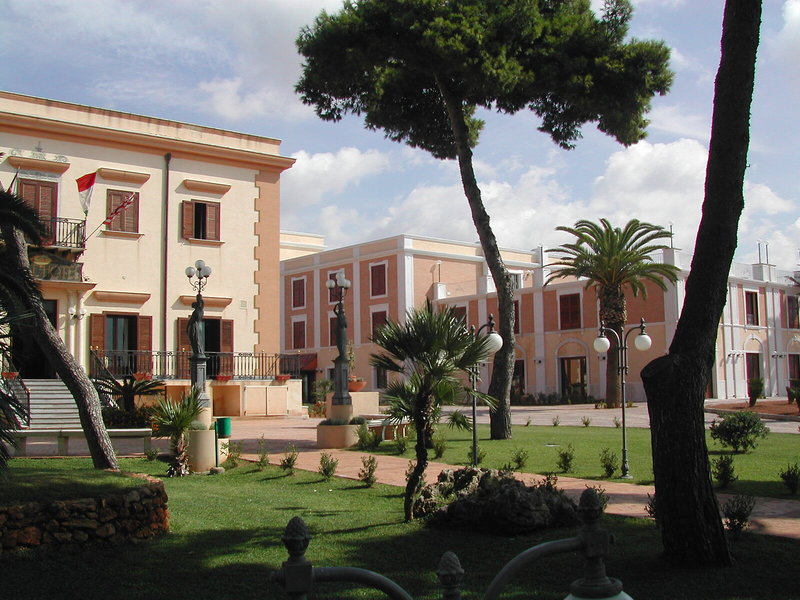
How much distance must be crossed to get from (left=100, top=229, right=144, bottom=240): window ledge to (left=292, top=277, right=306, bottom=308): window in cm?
2852

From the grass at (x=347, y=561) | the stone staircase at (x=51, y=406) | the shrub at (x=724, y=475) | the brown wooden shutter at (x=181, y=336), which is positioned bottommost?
the grass at (x=347, y=561)

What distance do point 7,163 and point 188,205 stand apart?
5.63 meters

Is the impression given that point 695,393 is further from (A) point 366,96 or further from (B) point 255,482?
(A) point 366,96

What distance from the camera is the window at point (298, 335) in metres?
55.1

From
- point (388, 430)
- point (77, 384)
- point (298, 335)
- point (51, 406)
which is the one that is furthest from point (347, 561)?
point (298, 335)

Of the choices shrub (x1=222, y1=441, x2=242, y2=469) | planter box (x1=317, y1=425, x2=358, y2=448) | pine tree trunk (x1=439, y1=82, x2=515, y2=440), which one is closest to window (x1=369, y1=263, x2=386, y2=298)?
pine tree trunk (x1=439, y1=82, x2=515, y2=440)

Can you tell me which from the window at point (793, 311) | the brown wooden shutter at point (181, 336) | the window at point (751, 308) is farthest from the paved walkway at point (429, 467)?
the window at point (793, 311)

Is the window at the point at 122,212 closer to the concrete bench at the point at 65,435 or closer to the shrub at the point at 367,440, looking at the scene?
the concrete bench at the point at 65,435

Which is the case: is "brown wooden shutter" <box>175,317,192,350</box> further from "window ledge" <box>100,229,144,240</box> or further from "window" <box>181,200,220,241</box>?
"window ledge" <box>100,229,144,240</box>

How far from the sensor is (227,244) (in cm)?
2800

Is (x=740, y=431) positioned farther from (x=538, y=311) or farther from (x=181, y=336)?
(x=538, y=311)

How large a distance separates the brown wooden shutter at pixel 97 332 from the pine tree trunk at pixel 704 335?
21442 millimetres

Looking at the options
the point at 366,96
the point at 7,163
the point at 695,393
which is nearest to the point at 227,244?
the point at 7,163

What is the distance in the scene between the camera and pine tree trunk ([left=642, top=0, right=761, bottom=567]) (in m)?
6.56
